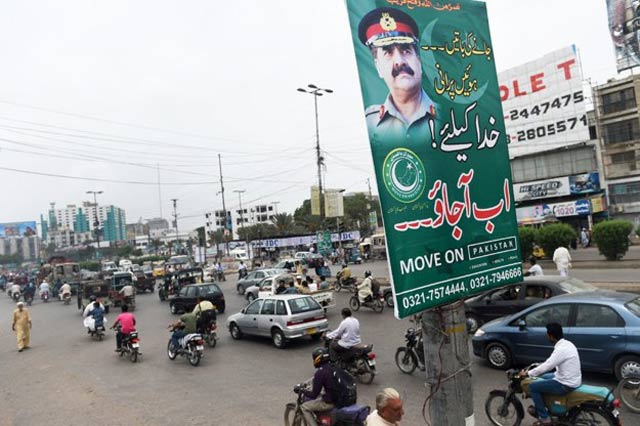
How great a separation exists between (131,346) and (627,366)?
1165 cm

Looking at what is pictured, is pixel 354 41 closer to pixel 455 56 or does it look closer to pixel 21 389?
pixel 455 56

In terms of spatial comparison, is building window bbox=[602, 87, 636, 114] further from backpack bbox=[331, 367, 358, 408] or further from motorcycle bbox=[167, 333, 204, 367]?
Result: backpack bbox=[331, 367, 358, 408]

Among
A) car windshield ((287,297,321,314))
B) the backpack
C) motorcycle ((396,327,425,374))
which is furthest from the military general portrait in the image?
car windshield ((287,297,321,314))

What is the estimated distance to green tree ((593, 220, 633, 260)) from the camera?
23.6m

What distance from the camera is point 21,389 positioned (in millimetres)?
11117

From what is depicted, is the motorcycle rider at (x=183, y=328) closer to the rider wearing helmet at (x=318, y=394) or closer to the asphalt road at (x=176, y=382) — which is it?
the asphalt road at (x=176, y=382)

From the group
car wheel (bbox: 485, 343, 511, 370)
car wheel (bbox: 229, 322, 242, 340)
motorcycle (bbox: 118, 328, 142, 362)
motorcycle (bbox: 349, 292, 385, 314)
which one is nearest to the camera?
car wheel (bbox: 485, 343, 511, 370)

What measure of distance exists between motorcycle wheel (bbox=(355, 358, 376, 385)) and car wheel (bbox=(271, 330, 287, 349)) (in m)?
4.28

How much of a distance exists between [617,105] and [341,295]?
110 feet

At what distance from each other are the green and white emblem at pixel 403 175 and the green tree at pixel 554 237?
26561 mm

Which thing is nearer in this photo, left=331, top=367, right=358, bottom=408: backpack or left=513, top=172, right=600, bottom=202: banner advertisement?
left=331, top=367, right=358, bottom=408: backpack

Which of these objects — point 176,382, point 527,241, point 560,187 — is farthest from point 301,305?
point 560,187

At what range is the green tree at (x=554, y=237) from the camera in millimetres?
25984

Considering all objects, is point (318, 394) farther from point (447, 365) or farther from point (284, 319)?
point (284, 319)
